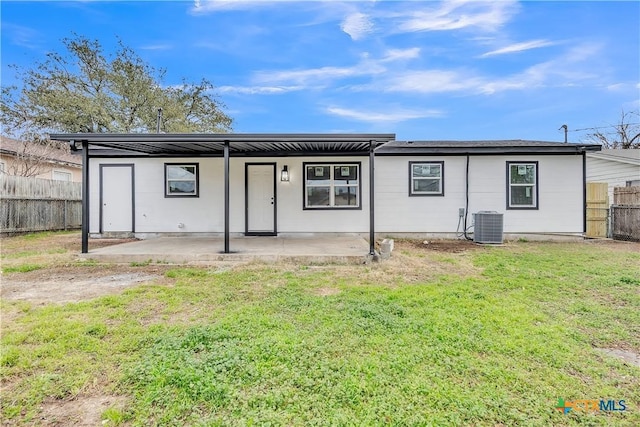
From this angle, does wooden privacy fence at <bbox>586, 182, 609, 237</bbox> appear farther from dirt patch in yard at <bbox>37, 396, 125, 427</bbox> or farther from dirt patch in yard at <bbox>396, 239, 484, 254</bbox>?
dirt patch in yard at <bbox>37, 396, 125, 427</bbox>

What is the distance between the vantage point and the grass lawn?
182 centimetres

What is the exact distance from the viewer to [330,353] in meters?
2.45

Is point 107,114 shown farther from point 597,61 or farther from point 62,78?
point 597,61

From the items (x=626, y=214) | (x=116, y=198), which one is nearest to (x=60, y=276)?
(x=116, y=198)

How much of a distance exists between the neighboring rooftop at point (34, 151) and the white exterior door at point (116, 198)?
22.6 ft

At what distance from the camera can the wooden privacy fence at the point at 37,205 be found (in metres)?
9.38

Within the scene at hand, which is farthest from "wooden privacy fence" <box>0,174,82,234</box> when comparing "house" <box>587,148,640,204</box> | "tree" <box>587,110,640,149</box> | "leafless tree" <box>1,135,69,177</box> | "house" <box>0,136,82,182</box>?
"tree" <box>587,110,640,149</box>

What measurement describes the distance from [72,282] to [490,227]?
8850mm

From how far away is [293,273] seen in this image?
17.1 feet

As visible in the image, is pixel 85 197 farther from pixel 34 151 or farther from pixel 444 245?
pixel 34 151

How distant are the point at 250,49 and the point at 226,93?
682cm

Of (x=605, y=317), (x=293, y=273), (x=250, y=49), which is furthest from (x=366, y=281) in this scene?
(x=250, y=49)

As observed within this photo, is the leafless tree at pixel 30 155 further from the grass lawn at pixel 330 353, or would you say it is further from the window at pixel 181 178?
the grass lawn at pixel 330 353

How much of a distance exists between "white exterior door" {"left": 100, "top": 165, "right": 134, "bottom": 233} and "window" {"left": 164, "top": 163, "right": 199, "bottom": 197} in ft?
3.51
